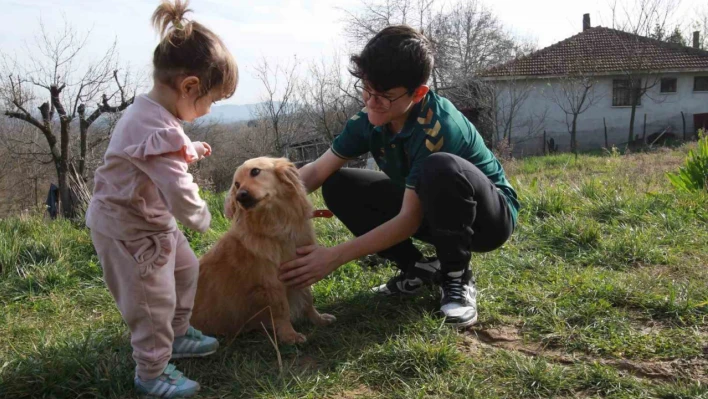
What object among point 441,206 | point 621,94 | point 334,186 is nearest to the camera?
point 441,206

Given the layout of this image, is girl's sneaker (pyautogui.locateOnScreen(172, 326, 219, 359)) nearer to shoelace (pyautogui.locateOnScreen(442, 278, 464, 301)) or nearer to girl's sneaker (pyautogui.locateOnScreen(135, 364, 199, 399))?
girl's sneaker (pyautogui.locateOnScreen(135, 364, 199, 399))

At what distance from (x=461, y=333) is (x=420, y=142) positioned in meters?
0.97

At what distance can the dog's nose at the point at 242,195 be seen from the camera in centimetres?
235

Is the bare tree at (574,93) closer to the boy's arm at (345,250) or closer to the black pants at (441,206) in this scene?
the black pants at (441,206)

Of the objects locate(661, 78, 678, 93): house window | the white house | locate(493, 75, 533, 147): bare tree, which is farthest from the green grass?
locate(661, 78, 678, 93): house window

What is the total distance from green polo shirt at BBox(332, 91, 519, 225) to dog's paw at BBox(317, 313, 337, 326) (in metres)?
0.82

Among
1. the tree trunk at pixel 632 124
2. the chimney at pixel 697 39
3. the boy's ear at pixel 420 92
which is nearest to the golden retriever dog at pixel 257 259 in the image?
the boy's ear at pixel 420 92

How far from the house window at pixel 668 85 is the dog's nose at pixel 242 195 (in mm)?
31087

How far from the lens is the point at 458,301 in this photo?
2729 mm

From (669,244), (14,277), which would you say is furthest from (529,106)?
(14,277)

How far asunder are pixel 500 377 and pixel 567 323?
0.63 metres

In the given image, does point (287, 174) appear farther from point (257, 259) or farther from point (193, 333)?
point (193, 333)

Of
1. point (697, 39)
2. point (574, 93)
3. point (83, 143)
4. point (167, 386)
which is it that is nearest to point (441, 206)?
point (167, 386)

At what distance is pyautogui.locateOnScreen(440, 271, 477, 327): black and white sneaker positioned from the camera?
2631 millimetres
